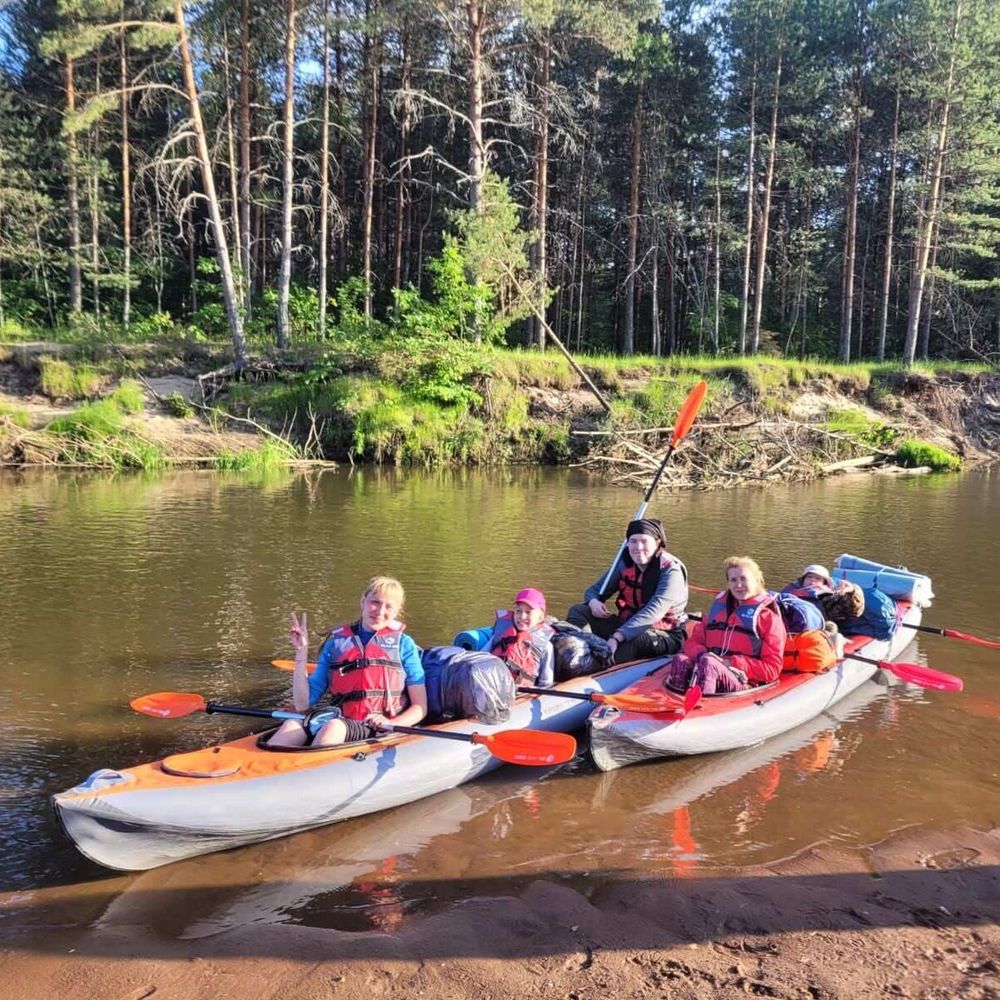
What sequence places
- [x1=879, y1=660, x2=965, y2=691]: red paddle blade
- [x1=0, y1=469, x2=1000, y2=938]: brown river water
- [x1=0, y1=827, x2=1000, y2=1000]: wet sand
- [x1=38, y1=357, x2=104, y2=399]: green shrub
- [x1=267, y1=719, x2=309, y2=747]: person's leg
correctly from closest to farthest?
[x1=0, y1=827, x2=1000, y2=1000]: wet sand < [x1=0, y1=469, x2=1000, y2=938]: brown river water < [x1=267, y1=719, x2=309, y2=747]: person's leg < [x1=879, y1=660, x2=965, y2=691]: red paddle blade < [x1=38, y1=357, x2=104, y2=399]: green shrub

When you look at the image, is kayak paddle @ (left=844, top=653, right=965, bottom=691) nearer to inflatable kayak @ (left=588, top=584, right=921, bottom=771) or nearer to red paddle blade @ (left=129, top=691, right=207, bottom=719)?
inflatable kayak @ (left=588, top=584, right=921, bottom=771)

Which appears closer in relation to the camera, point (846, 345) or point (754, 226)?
point (846, 345)

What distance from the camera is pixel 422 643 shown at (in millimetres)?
6504

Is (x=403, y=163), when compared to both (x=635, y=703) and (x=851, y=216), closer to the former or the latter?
(x=851, y=216)

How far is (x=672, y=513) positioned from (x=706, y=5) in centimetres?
2146

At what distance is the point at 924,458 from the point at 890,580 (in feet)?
44.2

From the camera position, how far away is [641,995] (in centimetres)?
271

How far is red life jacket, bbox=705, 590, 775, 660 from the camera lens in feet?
16.5

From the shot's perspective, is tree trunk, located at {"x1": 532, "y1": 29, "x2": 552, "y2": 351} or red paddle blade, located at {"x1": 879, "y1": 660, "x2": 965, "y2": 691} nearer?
red paddle blade, located at {"x1": 879, "y1": 660, "x2": 965, "y2": 691}

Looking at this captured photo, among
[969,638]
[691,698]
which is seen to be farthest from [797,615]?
[969,638]

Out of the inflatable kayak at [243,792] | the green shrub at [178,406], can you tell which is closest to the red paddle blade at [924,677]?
the inflatable kayak at [243,792]

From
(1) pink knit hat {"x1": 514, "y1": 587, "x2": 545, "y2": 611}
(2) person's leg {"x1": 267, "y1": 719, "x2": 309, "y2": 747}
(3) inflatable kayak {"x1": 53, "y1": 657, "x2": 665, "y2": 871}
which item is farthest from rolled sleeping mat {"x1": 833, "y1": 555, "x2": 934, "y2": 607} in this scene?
(2) person's leg {"x1": 267, "y1": 719, "x2": 309, "y2": 747}

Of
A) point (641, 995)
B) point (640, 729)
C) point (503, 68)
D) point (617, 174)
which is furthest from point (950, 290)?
point (641, 995)

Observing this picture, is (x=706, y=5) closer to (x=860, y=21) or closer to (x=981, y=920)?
(x=860, y=21)
